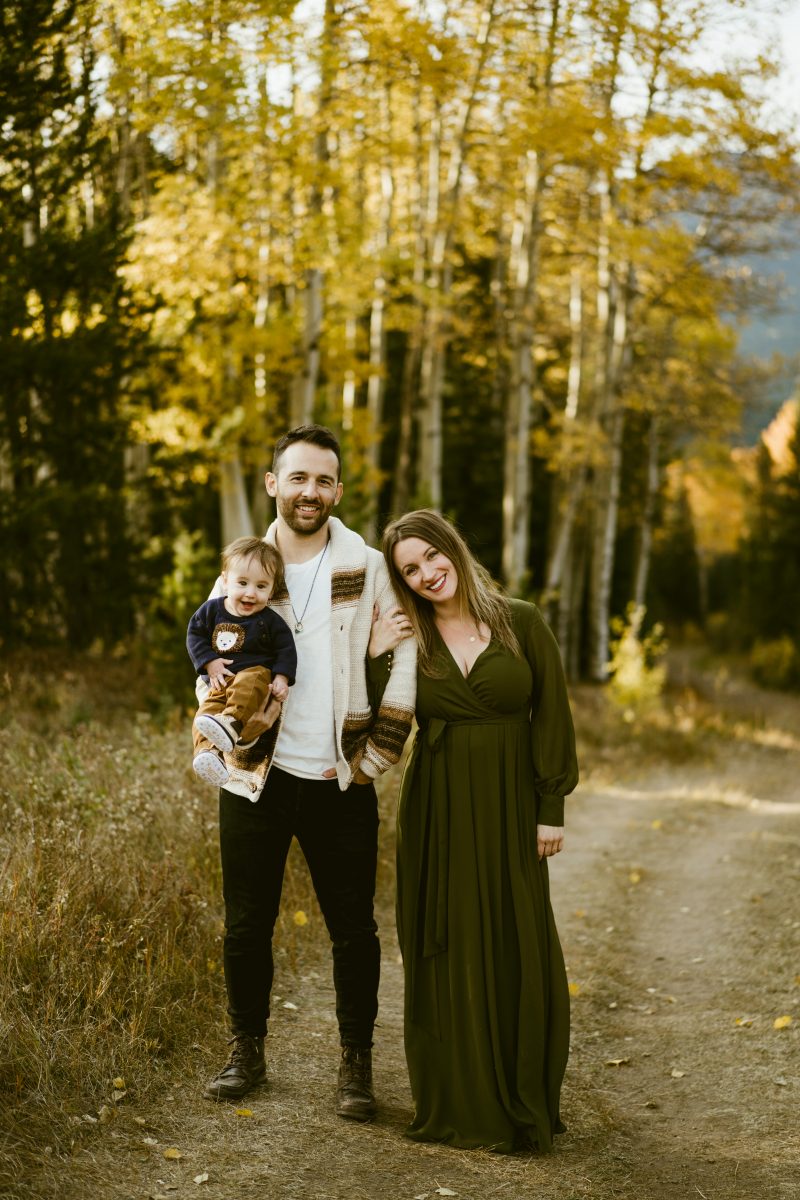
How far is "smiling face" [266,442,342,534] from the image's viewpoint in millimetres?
3820

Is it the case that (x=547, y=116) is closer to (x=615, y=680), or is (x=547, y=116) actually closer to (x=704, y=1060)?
(x=615, y=680)

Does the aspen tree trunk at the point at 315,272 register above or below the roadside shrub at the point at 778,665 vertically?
above

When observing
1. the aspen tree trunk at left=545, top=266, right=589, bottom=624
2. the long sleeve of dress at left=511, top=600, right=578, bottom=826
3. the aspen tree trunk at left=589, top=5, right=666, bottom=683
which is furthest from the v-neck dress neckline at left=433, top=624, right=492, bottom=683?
the aspen tree trunk at left=545, top=266, right=589, bottom=624

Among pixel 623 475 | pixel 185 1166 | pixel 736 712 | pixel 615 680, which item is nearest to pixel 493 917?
pixel 185 1166

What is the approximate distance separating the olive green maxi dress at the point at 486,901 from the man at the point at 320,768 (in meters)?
0.17

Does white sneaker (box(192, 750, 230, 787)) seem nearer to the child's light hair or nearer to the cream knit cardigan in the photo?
the cream knit cardigan

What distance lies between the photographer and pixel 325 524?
3.98 meters

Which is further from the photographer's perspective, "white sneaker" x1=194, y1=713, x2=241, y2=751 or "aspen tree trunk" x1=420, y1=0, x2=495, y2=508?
"aspen tree trunk" x1=420, y1=0, x2=495, y2=508

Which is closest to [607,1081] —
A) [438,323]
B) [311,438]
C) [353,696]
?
[353,696]

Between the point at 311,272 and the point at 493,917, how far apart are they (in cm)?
953

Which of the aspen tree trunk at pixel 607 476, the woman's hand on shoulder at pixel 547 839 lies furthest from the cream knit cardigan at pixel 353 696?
the aspen tree trunk at pixel 607 476

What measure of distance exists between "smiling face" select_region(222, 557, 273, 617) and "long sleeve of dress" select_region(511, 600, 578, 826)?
0.89 m

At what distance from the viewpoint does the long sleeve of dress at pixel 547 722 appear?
396 cm

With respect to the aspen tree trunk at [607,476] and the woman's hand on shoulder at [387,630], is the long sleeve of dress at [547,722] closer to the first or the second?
the woman's hand on shoulder at [387,630]
